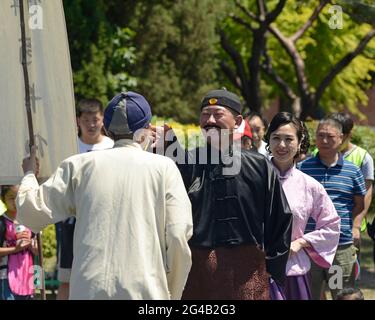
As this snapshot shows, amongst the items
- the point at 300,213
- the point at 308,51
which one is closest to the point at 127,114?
the point at 300,213

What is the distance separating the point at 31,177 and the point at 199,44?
1879 centimetres

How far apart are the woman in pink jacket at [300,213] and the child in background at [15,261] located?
2706mm

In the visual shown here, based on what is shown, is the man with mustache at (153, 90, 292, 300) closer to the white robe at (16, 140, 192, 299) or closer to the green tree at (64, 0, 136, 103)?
the white robe at (16, 140, 192, 299)

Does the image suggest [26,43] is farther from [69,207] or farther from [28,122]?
Result: [69,207]

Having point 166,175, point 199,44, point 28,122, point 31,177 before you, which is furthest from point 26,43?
point 199,44

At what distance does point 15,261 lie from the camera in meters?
8.53

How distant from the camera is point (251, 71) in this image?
2366cm

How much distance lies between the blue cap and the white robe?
12 cm

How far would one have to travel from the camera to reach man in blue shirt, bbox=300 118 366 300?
8148 mm

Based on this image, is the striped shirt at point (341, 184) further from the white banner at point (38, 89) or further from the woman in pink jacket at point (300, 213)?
the white banner at point (38, 89)

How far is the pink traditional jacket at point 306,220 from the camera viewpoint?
6523 millimetres

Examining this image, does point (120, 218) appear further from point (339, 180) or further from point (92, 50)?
point (92, 50)

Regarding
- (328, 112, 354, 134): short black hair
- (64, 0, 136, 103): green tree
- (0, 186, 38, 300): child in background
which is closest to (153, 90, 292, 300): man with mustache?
(328, 112, 354, 134): short black hair

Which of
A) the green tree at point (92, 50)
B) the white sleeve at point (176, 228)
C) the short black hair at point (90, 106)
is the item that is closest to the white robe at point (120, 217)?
the white sleeve at point (176, 228)
